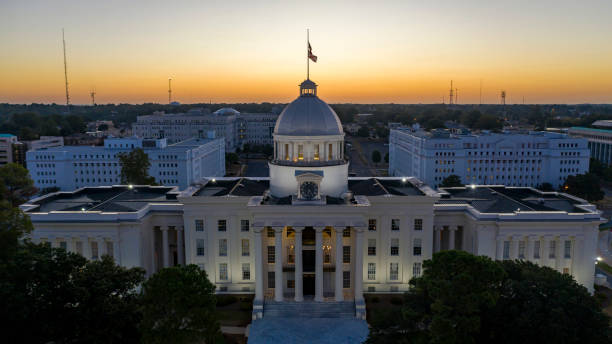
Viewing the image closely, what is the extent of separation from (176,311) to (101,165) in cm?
10697

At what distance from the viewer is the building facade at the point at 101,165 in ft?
428

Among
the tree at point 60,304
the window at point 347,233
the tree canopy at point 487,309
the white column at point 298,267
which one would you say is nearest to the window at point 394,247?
the window at point 347,233

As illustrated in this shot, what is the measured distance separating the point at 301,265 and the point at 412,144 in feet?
337

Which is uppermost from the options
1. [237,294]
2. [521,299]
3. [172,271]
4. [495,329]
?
[172,271]

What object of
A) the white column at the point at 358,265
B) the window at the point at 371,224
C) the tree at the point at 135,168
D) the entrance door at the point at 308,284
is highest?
the tree at the point at 135,168

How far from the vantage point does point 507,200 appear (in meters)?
64.5

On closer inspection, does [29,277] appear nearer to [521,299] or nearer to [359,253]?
[359,253]

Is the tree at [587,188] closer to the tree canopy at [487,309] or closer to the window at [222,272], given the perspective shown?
the tree canopy at [487,309]

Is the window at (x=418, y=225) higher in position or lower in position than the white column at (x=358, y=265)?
higher

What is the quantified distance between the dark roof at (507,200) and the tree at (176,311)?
38936 mm

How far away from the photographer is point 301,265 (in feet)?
179

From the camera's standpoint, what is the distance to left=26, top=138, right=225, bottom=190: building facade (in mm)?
130500

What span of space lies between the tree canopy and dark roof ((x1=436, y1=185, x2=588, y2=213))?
2034 centimetres

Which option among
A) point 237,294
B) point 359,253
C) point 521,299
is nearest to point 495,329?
point 521,299
